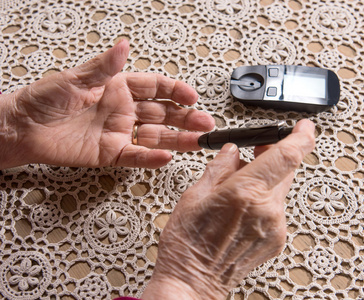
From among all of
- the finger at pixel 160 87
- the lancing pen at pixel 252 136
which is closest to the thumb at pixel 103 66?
the finger at pixel 160 87

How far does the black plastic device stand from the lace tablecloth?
30 millimetres

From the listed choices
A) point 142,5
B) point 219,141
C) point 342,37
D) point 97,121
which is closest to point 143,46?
point 142,5

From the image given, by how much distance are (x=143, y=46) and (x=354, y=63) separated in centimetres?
53

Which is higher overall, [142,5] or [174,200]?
[142,5]

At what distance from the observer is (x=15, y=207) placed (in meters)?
0.76

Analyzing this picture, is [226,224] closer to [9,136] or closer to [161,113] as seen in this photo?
[161,113]

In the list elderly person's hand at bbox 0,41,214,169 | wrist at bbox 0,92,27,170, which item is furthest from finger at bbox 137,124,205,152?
wrist at bbox 0,92,27,170

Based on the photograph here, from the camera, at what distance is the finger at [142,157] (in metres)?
0.75

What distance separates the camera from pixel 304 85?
0.83m

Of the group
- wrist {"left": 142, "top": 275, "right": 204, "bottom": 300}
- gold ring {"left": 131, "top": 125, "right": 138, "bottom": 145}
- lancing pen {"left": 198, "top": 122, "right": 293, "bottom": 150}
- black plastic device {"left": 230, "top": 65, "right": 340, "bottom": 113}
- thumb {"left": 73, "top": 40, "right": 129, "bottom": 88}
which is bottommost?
wrist {"left": 142, "top": 275, "right": 204, "bottom": 300}

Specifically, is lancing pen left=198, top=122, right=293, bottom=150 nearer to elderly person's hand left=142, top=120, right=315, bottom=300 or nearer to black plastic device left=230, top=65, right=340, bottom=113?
elderly person's hand left=142, top=120, right=315, bottom=300

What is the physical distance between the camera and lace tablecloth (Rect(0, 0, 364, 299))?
705 millimetres

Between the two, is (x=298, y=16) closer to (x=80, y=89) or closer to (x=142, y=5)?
(x=142, y=5)

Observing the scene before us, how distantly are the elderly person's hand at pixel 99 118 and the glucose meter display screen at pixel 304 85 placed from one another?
7.9 inches
